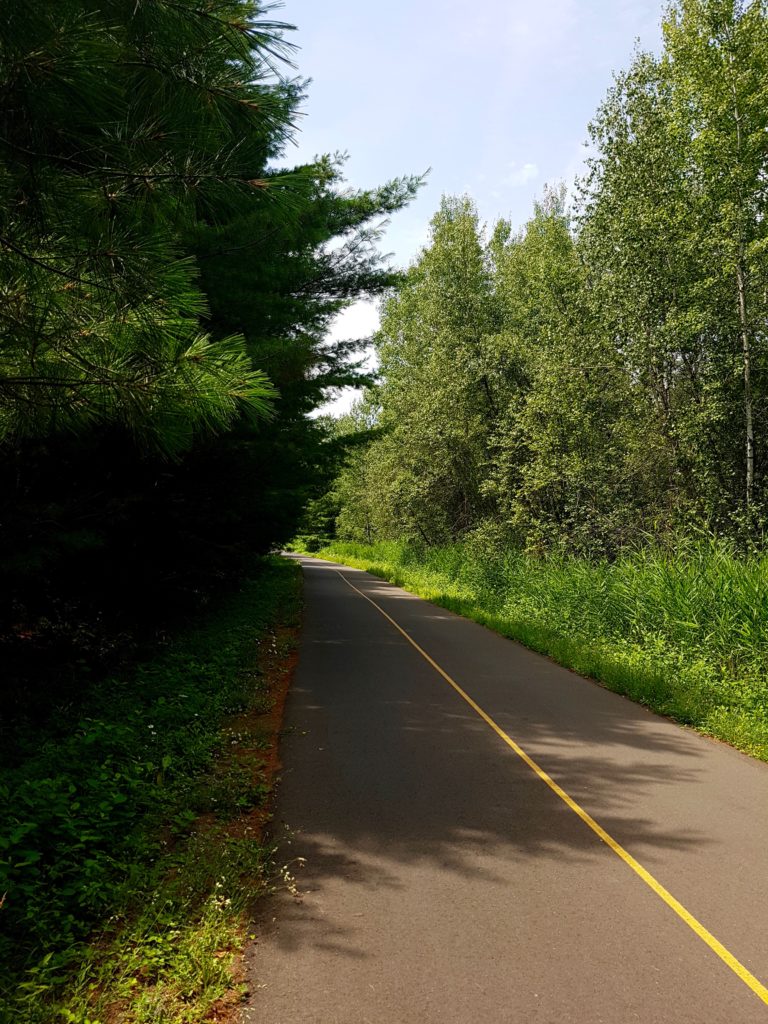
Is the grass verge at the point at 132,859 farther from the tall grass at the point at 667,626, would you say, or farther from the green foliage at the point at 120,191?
the tall grass at the point at 667,626

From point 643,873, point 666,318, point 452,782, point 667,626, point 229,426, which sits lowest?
point 452,782

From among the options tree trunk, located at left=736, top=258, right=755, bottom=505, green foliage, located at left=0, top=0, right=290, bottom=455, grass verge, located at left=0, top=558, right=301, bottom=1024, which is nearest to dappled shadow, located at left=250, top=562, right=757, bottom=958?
grass verge, located at left=0, top=558, right=301, bottom=1024

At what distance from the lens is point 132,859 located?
4.16 meters

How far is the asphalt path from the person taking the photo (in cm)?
316

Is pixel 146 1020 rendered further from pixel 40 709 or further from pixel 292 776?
pixel 40 709

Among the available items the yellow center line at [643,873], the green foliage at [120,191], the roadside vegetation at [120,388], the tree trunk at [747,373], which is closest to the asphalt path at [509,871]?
the yellow center line at [643,873]

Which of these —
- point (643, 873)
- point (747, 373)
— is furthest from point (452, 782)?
point (747, 373)

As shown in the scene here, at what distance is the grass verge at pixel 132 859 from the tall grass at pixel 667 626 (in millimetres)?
5956

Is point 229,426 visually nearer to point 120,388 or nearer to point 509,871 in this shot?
point 120,388

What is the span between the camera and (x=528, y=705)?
9.05 meters

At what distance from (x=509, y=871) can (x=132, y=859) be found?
8.46 feet

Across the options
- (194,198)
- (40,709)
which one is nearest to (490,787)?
(40,709)

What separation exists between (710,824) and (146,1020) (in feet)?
14.8

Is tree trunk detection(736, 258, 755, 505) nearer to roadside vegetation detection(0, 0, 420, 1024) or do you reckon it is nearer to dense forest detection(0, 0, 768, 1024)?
dense forest detection(0, 0, 768, 1024)
